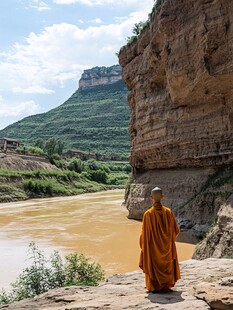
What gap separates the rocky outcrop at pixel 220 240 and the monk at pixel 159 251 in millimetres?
4259

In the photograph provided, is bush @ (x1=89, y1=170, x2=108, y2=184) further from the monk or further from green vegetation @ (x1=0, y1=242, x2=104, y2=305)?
the monk

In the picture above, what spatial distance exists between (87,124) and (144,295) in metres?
107

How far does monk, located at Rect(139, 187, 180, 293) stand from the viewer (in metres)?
5.66

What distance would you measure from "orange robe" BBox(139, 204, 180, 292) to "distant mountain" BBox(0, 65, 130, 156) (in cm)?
9050

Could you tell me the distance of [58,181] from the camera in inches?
2132

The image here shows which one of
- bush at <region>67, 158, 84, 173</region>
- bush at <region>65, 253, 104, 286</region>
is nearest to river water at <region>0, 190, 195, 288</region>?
bush at <region>65, 253, 104, 286</region>

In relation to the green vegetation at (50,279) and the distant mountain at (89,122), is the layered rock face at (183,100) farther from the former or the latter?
the distant mountain at (89,122)

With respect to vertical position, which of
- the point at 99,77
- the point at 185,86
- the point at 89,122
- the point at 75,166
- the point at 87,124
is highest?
the point at 99,77

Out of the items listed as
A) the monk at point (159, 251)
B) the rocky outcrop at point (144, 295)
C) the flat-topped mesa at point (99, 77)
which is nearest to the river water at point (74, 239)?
the rocky outcrop at point (144, 295)

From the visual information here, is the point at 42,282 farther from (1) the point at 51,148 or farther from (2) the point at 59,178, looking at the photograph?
(1) the point at 51,148

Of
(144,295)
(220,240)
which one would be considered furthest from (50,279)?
(220,240)

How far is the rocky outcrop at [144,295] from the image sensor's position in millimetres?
4879

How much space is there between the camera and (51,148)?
229 feet

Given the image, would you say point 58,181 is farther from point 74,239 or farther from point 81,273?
point 81,273
